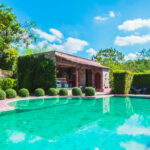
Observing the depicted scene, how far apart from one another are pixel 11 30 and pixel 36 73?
647cm

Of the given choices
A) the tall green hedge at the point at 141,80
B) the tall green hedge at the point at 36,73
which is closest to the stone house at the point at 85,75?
the tall green hedge at the point at 36,73

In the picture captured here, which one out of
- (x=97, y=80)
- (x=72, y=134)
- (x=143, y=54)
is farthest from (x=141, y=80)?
(x=143, y=54)

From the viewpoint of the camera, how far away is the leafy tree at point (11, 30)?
17.6m

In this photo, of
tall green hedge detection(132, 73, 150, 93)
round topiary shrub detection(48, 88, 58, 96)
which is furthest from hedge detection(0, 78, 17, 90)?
tall green hedge detection(132, 73, 150, 93)

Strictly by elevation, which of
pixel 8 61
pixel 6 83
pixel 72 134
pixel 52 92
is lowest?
pixel 72 134

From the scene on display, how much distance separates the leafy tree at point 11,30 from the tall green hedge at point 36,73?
106 inches

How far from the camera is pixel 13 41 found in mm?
19328

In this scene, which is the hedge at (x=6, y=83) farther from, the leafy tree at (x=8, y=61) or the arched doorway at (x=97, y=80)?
the arched doorway at (x=97, y=80)

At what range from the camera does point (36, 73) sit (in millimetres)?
18656

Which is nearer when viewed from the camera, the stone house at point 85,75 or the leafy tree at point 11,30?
the leafy tree at point 11,30

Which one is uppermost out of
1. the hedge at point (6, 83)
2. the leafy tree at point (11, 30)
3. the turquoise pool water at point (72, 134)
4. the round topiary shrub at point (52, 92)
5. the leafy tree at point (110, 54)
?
the leafy tree at point (110, 54)

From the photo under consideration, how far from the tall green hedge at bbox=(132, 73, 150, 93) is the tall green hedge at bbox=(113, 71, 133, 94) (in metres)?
→ 2.22

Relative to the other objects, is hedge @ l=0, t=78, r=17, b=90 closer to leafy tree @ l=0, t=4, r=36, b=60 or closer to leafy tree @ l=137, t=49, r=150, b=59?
leafy tree @ l=0, t=4, r=36, b=60

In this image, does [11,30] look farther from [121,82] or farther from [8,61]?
[121,82]
